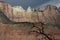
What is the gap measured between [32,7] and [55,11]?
0.69 metres

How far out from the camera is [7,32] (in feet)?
21.2

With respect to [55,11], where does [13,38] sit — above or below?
below

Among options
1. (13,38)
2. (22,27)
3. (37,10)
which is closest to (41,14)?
(37,10)

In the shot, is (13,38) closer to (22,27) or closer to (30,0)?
(22,27)

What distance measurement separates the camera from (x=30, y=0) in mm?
6703

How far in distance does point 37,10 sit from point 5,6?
3.14 ft

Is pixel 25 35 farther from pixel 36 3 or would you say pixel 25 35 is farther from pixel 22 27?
pixel 36 3

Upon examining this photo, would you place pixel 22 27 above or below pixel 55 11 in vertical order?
below

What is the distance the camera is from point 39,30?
21.3 feet

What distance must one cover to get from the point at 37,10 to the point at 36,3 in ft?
0.71

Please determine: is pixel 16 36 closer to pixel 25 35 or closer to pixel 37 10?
pixel 25 35

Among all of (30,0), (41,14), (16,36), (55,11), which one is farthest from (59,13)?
(16,36)

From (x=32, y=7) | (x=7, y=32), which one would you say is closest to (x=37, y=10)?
(x=32, y=7)

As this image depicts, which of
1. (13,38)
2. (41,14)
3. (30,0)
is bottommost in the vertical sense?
(13,38)
